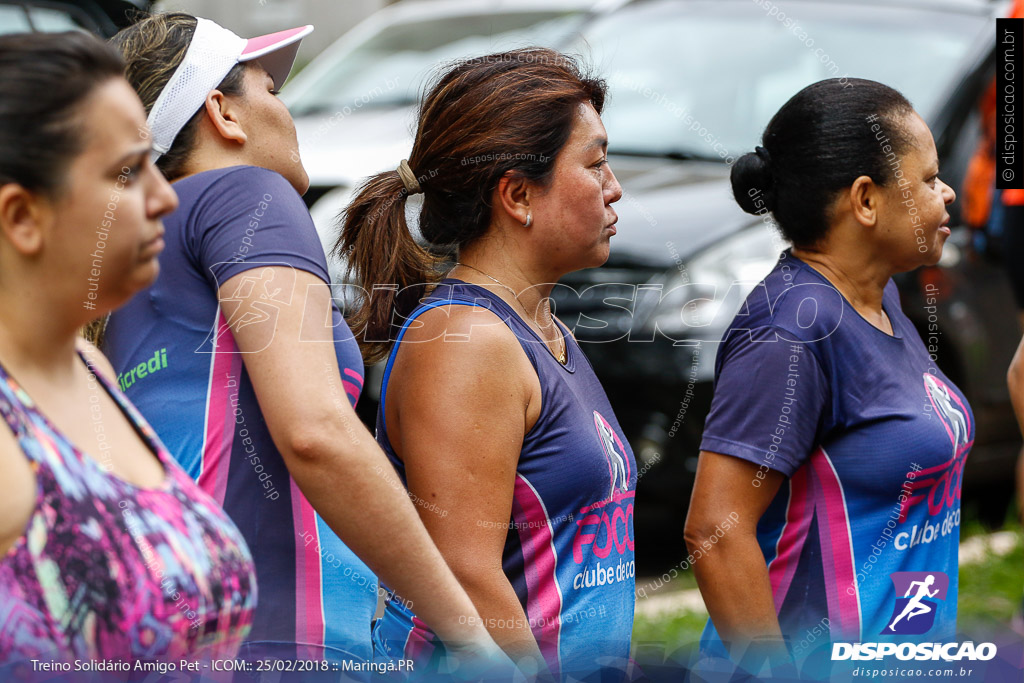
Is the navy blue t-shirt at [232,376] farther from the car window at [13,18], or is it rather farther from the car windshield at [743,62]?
the car windshield at [743,62]

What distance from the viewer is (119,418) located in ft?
4.67

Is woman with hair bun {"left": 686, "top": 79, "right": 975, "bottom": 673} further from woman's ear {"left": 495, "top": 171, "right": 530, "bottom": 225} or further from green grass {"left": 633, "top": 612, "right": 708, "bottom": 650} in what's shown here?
green grass {"left": 633, "top": 612, "right": 708, "bottom": 650}

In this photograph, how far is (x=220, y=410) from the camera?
1.70m

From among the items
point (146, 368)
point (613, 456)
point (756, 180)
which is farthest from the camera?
point (756, 180)

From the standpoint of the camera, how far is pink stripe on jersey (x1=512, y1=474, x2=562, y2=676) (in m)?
1.86

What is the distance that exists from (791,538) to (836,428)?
237 millimetres

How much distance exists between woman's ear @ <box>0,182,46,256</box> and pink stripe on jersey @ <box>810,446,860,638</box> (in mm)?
1465

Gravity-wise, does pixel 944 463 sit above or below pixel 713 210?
above

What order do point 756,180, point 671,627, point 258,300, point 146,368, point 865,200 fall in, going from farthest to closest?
point 671,627
point 756,180
point 865,200
point 146,368
point 258,300

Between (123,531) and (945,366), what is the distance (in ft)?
12.8

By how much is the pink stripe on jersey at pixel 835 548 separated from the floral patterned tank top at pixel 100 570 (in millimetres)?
1203

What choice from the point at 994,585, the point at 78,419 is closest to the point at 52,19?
the point at 78,419

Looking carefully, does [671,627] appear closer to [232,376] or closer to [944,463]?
[944,463]

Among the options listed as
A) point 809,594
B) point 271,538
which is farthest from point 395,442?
point 809,594
